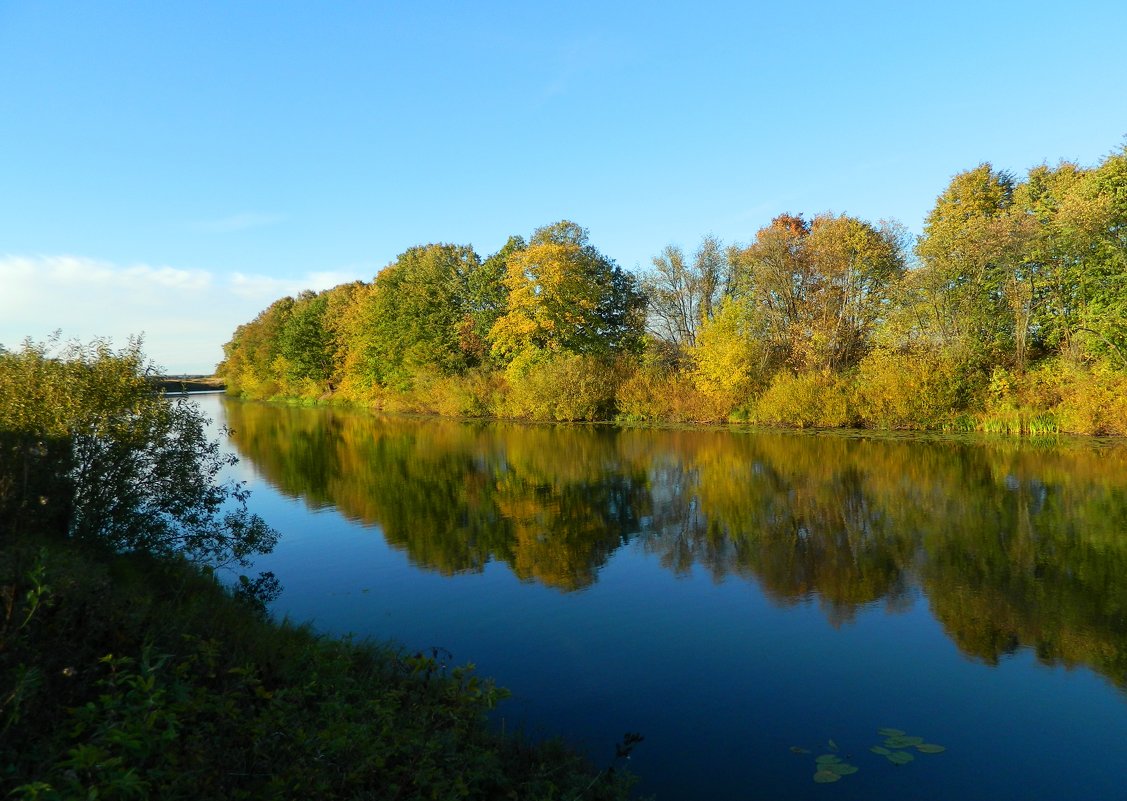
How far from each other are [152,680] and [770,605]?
9216 millimetres

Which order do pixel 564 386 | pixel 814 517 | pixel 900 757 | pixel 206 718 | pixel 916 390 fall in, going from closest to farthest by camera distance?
1. pixel 206 718
2. pixel 900 757
3. pixel 814 517
4. pixel 916 390
5. pixel 564 386

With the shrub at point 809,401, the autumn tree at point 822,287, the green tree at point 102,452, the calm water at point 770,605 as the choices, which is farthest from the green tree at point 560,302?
the green tree at point 102,452

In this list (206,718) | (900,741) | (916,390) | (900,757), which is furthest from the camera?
(916,390)

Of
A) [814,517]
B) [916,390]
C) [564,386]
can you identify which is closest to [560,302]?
[564,386]

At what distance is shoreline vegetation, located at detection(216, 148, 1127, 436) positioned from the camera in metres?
30.3

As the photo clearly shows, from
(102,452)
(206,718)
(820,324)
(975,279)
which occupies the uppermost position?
(975,279)

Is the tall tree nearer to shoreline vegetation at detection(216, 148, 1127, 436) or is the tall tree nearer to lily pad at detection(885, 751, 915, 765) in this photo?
shoreline vegetation at detection(216, 148, 1127, 436)

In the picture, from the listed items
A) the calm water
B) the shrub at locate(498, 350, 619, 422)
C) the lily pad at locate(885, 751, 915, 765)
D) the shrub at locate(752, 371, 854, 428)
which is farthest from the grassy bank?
the shrub at locate(498, 350, 619, 422)

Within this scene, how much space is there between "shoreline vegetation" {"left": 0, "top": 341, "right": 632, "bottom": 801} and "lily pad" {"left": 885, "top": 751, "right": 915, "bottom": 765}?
107 inches

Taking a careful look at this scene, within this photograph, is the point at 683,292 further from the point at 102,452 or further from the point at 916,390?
the point at 102,452

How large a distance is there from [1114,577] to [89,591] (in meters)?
14.1

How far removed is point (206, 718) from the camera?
15.4 ft

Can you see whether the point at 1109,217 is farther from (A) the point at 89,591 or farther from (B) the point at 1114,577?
(A) the point at 89,591

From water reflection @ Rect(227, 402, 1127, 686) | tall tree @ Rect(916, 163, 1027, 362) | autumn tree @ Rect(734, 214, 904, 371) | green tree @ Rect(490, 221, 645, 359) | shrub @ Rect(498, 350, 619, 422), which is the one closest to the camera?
water reflection @ Rect(227, 402, 1127, 686)
